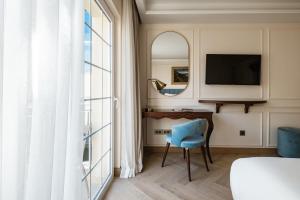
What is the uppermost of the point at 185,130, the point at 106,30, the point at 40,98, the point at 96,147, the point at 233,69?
the point at 106,30

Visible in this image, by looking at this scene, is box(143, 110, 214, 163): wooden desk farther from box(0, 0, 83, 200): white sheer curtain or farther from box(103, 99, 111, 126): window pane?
box(0, 0, 83, 200): white sheer curtain

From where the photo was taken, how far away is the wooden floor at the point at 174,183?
2.09 m

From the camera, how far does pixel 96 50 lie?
6.74 feet

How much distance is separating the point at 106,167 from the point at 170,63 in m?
2.11

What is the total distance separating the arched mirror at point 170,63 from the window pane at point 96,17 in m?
1.53

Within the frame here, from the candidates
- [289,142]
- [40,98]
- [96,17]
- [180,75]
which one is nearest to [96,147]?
[96,17]

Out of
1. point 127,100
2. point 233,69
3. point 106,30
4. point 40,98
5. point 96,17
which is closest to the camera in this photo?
point 40,98

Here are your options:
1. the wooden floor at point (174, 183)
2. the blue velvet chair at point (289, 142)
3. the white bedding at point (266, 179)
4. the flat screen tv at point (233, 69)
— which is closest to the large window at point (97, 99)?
the wooden floor at point (174, 183)

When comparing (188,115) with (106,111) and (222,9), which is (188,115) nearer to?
(106,111)

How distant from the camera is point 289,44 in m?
3.50

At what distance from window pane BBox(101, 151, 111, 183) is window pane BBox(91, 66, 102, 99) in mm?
802

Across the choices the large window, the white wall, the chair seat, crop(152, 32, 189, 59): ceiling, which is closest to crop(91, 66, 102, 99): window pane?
the large window

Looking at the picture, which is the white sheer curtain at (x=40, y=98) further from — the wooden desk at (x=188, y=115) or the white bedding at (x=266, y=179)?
the wooden desk at (x=188, y=115)

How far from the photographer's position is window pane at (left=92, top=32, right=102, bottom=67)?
1969 millimetres
